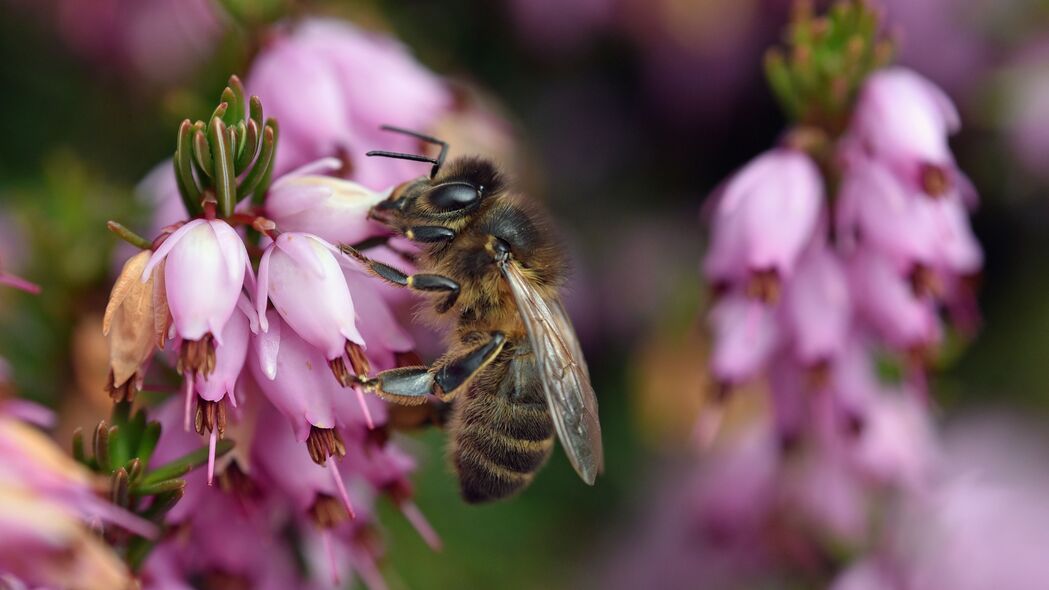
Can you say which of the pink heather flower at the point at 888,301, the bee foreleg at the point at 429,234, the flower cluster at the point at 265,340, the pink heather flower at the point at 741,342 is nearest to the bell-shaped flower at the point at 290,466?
the flower cluster at the point at 265,340

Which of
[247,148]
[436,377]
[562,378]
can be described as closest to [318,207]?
[247,148]

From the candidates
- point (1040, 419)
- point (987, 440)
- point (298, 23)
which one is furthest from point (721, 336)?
point (1040, 419)

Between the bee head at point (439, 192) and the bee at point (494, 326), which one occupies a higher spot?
the bee head at point (439, 192)

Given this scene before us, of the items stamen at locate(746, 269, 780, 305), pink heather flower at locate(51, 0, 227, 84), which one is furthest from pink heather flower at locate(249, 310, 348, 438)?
pink heather flower at locate(51, 0, 227, 84)

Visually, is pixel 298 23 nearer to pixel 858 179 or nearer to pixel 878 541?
pixel 858 179

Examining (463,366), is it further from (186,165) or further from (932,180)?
(932,180)

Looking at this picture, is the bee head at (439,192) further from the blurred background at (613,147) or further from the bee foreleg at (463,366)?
the blurred background at (613,147)

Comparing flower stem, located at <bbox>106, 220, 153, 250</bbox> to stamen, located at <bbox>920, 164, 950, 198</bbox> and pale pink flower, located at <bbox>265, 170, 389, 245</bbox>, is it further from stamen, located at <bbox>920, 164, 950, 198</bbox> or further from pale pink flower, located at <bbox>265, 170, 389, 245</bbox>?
stamen, located at <bbox>920, 164, 950, 198</bbox>
